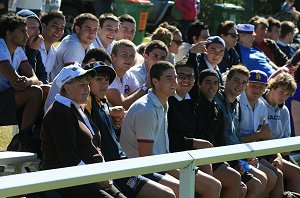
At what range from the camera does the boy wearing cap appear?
9961mm

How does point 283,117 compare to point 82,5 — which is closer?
point 283,117

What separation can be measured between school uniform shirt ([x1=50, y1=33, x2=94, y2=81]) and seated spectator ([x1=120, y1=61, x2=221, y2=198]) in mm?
1310

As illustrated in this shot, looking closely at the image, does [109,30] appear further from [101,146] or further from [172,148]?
[101,146]

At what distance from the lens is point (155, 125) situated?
5.77 metres

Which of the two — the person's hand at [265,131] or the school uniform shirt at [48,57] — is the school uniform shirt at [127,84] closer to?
the school uniform shirt at [48,57]

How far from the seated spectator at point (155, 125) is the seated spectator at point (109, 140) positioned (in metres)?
0.19

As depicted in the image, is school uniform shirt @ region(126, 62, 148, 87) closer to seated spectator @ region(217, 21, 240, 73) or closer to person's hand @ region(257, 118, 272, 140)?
person's hand @ region(257, 118, 272, 140)

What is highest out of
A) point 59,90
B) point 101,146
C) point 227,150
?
point 227,150

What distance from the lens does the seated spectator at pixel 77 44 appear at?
717 centimetres

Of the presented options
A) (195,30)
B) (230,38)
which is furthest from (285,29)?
(195,30)

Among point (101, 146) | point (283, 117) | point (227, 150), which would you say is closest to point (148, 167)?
point (227, 150)

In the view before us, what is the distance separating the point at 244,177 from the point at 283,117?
148cm

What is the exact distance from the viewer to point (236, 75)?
704cm

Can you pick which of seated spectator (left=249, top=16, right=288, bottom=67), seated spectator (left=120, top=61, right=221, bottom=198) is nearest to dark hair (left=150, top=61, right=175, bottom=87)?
seated spectator (left=120, top=61, right=221, bottom=198)
